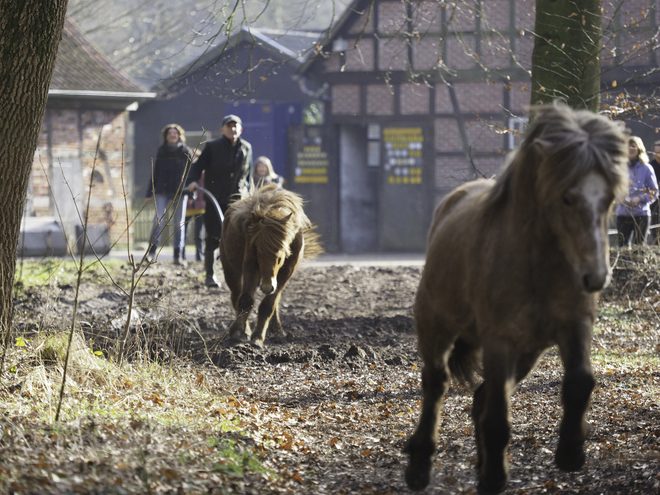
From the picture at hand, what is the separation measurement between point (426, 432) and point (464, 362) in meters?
0.58

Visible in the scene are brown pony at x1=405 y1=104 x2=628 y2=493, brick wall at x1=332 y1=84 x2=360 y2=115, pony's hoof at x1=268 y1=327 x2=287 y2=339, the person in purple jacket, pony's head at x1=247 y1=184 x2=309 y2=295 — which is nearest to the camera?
brown pony at x1=405 y1=104 x2=628 y2=493

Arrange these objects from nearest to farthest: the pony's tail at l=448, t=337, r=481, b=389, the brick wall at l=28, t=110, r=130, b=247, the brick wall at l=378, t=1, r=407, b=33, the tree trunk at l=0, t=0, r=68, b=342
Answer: the pony's tail at l=448, t=337, r=481, b=389 → the tree trunk at l=0, t=0, r=68, b=342 → the brick wall at l=378, t=1, r=407, b=33 → the brick wall at l=28, t=110, r=130, b=247

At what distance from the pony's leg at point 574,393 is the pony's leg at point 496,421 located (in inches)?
9.7

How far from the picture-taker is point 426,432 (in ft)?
14.1

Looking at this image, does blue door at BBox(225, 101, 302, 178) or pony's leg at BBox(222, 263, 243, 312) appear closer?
pony's leg at BBox(222, 263, 243, 312)

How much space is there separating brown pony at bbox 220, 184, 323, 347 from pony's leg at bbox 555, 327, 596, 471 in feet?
13.3

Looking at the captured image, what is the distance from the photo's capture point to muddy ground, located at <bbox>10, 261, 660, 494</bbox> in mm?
4508

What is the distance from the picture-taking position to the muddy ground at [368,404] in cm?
451

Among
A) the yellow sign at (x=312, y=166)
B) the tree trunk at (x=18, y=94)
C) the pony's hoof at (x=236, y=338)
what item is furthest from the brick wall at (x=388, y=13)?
the tree trunk at (x=18, y=94)

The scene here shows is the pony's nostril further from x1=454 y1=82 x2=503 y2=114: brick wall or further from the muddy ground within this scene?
x1=454 y1=82 x2=503 y2=114: brick wall

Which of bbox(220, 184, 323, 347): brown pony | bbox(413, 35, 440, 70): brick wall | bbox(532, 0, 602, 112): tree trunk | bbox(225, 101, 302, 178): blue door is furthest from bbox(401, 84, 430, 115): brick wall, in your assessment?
bbox(220, 184, 323, 347): brown pony

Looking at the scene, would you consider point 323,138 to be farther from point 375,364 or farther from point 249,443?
point 249,443

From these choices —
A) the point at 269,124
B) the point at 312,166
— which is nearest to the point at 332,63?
the point at 312,166

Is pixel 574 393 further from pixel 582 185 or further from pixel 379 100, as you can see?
pixel 379 100
